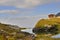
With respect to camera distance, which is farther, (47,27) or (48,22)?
(48,22)

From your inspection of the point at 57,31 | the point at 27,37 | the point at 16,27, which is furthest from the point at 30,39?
the point at 57,31

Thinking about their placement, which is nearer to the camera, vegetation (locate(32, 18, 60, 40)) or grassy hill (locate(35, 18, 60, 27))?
vegetation (locate(32, 18, 60, 40))

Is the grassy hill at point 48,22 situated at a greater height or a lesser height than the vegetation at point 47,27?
greater

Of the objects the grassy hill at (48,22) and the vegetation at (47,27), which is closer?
the vegetation at (47,27)

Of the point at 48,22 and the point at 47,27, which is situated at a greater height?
the point at 48,22

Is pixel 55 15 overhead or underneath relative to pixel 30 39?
overhead

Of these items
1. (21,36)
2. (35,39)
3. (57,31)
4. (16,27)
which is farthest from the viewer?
(57,31)

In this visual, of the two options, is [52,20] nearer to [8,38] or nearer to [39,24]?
[39,24]

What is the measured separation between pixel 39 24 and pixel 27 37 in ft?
44.3

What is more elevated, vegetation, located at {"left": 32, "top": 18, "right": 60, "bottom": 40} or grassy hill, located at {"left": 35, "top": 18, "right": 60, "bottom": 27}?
grassy hill, located at {"left": 35, "top": 18, "right": 60, "bottom": 27}

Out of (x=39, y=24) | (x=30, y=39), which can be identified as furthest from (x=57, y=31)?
(x=30, y=39)

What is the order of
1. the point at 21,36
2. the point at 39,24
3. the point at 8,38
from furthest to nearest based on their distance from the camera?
1. the point at 39,24
2. the point at 21,36
3. the point at 8,38

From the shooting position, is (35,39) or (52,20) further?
(52,20)

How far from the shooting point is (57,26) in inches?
1708
